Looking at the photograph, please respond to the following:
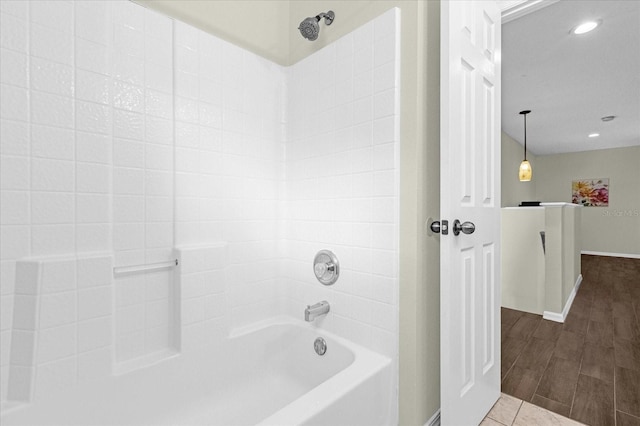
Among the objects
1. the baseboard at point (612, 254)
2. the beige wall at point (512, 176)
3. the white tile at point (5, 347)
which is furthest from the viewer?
the baseboard at point (612, 254)

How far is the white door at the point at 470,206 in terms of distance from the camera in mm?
1241

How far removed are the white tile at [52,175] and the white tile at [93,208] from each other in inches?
2.2

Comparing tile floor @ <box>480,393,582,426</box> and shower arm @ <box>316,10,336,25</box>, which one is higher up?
shower arm @ <box>316,10,336,25</box>

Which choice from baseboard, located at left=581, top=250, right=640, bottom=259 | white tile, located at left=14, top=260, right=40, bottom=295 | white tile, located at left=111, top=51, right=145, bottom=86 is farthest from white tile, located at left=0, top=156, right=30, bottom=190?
baseboard, located at left=581, top=250, right=640, bottom=259

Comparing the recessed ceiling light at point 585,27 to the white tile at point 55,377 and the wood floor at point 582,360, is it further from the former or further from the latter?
the white tile at point 55,377

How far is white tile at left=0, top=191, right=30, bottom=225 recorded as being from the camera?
1051mm

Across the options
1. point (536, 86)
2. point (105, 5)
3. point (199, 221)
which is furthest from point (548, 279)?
point (105, 5)

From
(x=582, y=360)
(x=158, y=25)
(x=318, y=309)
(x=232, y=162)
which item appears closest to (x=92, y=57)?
(x=158, y=25)

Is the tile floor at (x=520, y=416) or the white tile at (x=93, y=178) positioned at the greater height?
the white tile at (x=93, y=178)

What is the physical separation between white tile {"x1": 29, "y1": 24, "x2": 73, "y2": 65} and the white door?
142cm

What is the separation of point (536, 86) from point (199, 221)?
13.6ft

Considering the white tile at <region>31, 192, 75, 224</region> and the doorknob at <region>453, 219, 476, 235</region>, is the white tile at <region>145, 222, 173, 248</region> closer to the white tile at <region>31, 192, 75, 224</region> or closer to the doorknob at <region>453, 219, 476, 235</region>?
the white tile at <region>31, 192, 75, 224</region>

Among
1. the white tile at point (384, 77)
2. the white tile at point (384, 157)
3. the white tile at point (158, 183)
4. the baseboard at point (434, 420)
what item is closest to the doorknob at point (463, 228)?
the white tile at point (384, 157)

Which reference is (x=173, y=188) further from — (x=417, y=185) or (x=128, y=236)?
(x=417, y=185)
